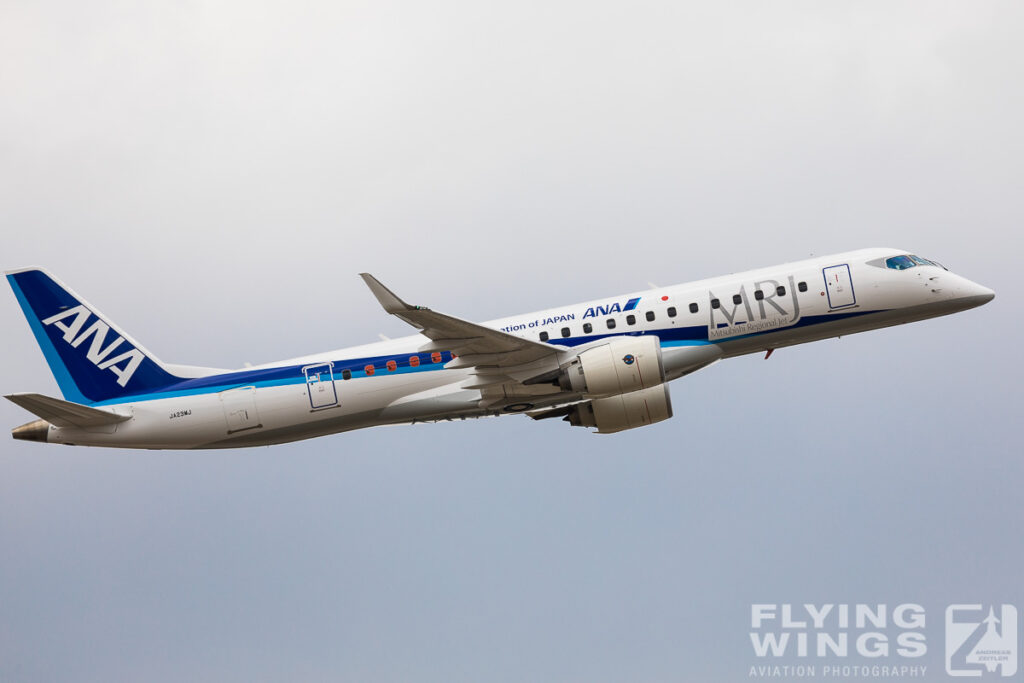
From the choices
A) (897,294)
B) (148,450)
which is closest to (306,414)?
(148,450)

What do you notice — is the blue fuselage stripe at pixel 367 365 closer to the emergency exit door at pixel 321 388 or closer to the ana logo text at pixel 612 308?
the emergency exit door at pixel 321 388

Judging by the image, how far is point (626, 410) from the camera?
43.9 metres

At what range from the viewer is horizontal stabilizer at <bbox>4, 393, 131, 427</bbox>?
39.9 m

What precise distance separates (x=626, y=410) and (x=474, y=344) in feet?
24.9

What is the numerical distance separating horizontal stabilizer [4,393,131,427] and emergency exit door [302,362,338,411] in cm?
728

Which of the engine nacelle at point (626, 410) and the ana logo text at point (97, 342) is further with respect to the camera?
the ana logo text at point (97, 342)

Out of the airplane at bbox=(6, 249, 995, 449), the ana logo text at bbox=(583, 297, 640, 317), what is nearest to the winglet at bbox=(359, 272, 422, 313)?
the airplane at bbox=(6, 249, 995, 449)

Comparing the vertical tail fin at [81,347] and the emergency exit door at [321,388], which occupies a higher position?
the vertical tail fin at [81,347]

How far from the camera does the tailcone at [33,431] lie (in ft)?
140

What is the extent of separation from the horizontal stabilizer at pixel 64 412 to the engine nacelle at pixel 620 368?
17.7 meters

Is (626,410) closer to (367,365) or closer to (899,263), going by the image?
(367,365)

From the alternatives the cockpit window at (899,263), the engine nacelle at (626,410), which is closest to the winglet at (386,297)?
the engine nacelle at (626,410)

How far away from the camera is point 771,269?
42.6m

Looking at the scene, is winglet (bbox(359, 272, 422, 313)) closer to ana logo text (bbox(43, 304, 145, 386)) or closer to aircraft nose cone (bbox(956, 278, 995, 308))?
ana logo text (bbox(43, 304, 145, 386))
